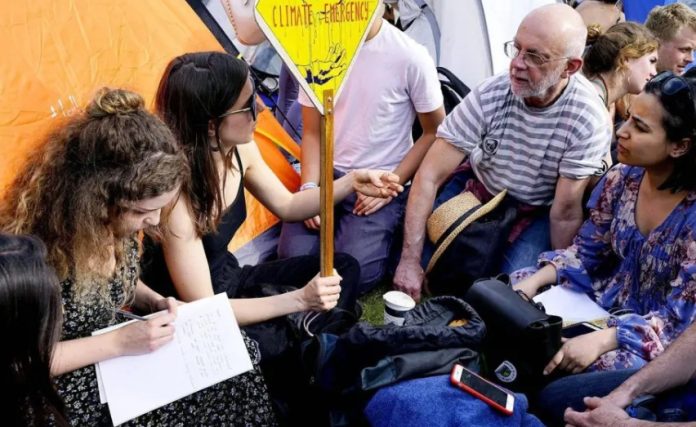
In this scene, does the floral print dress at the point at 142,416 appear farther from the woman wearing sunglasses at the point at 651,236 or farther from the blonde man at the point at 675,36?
the blonde man at the point at 675,36

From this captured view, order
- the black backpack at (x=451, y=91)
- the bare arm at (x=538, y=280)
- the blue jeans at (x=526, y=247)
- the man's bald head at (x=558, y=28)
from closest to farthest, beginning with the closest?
1. the bare arm at (x=538, y=280)
2. the man's bald head at (x=558, y=28)
3. the blue jeans at (x=526, y=247)
4. the black backpack at (x=451, y=91)

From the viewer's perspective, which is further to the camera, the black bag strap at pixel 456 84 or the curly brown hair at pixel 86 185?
the black bag strap at pixel 456 84

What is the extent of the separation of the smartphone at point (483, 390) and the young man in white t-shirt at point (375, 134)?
46.9 inches

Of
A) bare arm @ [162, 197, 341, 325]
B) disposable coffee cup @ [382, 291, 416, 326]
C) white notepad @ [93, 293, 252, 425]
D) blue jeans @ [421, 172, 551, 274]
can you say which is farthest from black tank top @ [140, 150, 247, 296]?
blue jeans @ [421, 172, 551, 274]

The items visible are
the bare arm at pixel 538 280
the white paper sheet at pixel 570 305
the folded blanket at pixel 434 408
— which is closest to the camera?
the folded blanket at pixel 434 408

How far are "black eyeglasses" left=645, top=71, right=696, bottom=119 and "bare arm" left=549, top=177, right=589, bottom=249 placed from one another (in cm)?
57

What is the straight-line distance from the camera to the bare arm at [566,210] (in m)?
2.45

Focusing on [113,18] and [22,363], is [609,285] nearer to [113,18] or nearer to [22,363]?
[22,363]

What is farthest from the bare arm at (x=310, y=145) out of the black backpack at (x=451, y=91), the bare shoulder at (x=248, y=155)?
the black backpack at (x=451, y=91)

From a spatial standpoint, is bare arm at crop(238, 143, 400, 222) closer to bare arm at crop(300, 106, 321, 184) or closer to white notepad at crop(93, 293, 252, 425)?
bare arm at crop(300, 106, 321, 184)

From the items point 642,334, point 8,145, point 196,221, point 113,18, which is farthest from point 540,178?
point 8,145

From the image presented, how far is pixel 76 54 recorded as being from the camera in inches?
92.4

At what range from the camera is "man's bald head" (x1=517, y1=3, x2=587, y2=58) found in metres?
2.41

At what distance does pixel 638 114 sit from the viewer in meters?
1.97
